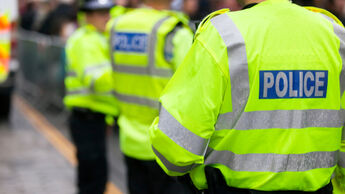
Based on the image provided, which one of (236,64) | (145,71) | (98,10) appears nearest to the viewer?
(236,64)

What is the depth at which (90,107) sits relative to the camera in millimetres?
4547

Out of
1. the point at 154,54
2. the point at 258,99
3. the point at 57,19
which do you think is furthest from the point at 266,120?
the point at 57,19

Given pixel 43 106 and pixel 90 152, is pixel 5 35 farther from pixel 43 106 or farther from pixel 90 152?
pixel 90 152

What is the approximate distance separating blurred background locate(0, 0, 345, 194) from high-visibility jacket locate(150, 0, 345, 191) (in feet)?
6.21

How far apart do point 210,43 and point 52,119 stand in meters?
8.11

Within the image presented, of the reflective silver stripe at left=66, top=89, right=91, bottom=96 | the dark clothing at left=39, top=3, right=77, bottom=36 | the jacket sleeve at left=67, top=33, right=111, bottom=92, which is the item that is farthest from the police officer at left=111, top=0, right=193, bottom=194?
the dark clothing at left=39, top=3, right=77, bottom=36

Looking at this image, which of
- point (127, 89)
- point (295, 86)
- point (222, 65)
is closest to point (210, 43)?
point (222, 65)

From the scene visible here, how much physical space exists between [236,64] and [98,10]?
2.87m

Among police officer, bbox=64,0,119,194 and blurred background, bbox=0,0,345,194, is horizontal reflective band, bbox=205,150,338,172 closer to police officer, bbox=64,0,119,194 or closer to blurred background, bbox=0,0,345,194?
blurred background, bbox=0,0,345,194

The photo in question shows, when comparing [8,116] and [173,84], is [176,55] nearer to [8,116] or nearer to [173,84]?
[173,84]

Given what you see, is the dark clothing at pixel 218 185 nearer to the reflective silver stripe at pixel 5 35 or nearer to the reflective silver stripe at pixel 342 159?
the reflective silver stripe at pixel 342 159

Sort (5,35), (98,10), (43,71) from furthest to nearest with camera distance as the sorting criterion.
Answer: (43,71) < (5,35) < (98,10)

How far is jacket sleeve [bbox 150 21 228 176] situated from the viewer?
7.02 feet

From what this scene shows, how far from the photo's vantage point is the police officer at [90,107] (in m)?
4.46
